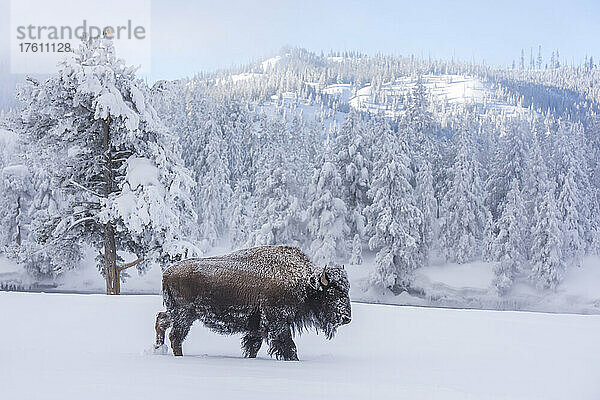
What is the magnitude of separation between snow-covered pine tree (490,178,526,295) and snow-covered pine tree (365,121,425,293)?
20.4ft

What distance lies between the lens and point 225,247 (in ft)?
160

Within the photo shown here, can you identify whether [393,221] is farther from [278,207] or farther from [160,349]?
[160,349]

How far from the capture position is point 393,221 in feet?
121

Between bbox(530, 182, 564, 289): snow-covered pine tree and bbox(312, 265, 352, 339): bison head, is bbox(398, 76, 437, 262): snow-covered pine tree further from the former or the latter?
bbox(312, 265, 352, 339): bison head

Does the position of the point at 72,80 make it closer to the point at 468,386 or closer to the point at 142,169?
the point at 142,169

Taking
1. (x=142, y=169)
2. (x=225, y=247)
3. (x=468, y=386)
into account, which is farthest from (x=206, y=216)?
(x=468, y=386)

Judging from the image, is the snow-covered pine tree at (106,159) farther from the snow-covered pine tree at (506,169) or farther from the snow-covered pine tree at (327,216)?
the snow-covered pine tree at (506,169)

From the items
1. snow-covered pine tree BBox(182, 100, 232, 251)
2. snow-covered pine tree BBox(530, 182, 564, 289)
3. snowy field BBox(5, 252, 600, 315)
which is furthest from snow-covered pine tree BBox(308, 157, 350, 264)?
snow-covered pine tree BBox(530, 182, 564, 289)

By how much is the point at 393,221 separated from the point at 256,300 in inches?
1238

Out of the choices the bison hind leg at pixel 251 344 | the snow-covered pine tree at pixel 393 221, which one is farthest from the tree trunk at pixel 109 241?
the snow-covered pine tree at pixel 393 221

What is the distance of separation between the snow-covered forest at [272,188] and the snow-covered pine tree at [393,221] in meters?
0.10

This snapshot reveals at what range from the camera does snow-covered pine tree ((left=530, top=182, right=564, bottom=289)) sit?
126 feet

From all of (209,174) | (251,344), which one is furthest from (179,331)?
(209,174)

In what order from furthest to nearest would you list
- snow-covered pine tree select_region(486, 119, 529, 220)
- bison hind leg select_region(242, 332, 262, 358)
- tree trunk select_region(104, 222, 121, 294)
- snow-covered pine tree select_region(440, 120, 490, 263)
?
snow-covered pine tree select_region(486, 119, 529, 220) < snow-covered pine tree select_region(440, 120, 490, 263) < tree trunk select_region(104, 222, 121, 294) < bison hind leg select_region(242, 332, 262, 358)
